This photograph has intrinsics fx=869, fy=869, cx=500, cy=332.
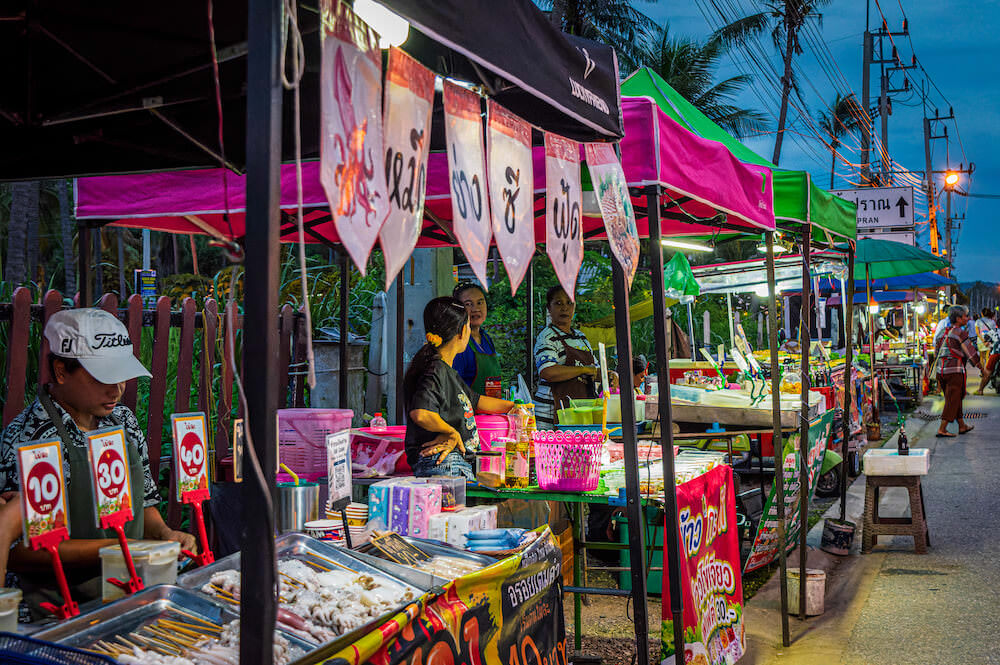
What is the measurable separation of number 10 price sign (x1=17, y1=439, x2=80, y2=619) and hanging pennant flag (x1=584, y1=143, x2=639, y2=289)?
2354 millimetres

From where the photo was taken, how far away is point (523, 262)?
3.14m

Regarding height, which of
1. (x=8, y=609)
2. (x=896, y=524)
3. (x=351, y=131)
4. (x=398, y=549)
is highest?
(x=351, y=131)

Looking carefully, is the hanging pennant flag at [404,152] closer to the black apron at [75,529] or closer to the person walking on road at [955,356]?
the black apron at [75,529]

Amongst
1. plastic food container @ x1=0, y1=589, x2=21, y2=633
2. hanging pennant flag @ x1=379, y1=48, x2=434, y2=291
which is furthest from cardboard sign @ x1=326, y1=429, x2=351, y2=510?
plastic food container @ x1=0, y1=589, x2=21, y2=633

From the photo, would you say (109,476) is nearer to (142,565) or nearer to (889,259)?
(142,565)

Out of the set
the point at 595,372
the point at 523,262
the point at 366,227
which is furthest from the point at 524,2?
the point at 595,372

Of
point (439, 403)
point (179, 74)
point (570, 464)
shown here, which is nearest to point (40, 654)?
point (179, 74)

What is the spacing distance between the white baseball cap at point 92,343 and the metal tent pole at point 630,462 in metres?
2.05

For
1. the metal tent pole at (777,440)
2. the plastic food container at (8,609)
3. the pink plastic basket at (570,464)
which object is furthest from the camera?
the metal tent pole at (777,440)

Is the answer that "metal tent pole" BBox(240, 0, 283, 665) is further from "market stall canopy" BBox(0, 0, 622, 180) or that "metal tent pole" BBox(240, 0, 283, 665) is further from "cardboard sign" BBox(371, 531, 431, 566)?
"cardboard sign" BBox(371, 531, 431, 566)

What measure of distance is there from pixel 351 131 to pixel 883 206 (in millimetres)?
20197

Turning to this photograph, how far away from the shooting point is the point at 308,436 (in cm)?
507

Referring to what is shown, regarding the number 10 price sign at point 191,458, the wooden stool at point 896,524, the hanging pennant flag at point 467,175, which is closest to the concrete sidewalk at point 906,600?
the wooden stool at point 896,524

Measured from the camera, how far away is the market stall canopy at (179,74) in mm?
2797
